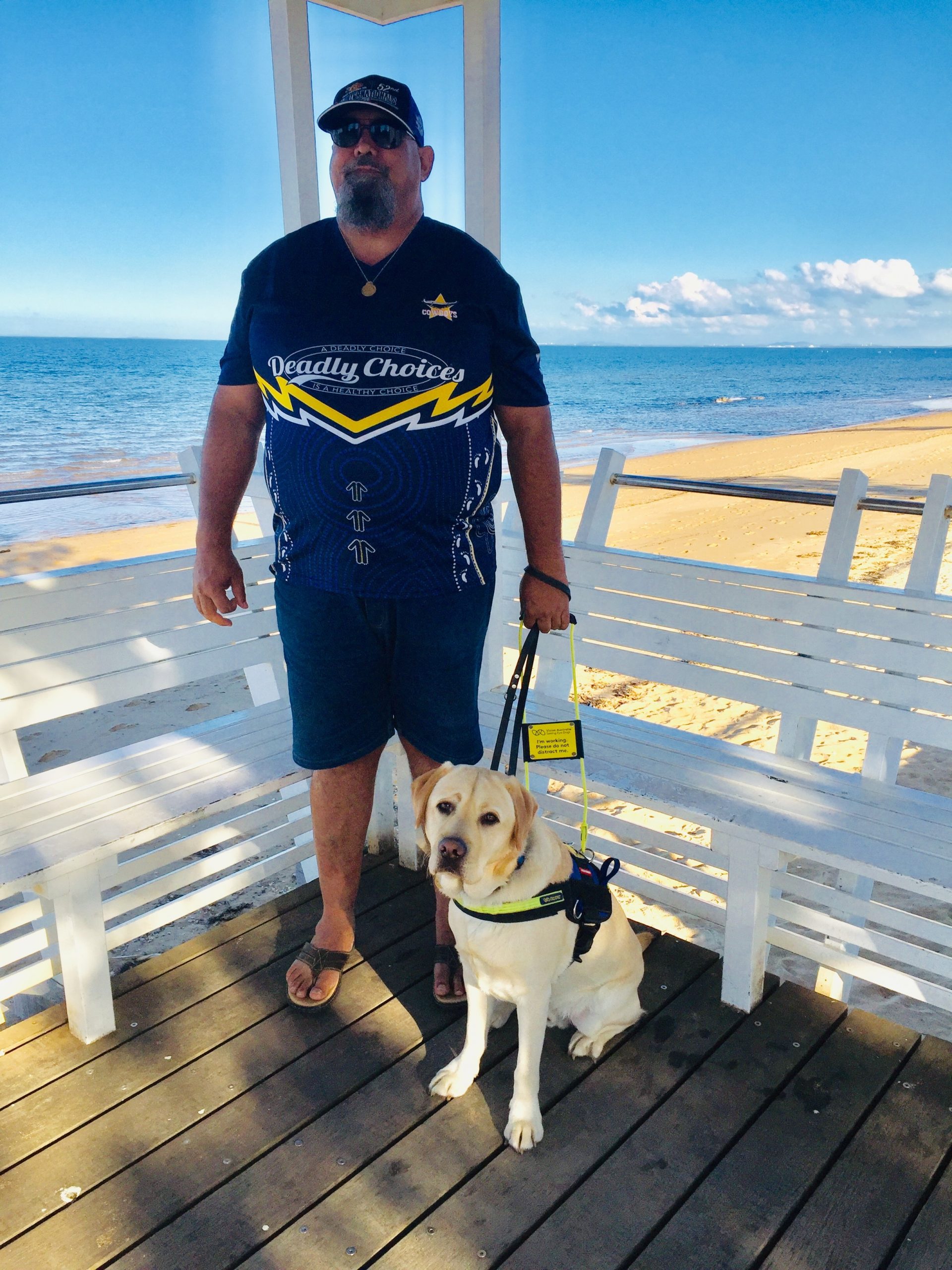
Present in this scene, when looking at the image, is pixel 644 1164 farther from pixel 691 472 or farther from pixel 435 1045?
pixel 691 472

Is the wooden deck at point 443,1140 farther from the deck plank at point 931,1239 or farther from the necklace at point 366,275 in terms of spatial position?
the necklace at point 366,275

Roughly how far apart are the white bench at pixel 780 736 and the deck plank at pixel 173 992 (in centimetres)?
82

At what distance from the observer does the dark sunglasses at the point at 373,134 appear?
6.78 ft

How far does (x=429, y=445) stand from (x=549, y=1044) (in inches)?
61.1

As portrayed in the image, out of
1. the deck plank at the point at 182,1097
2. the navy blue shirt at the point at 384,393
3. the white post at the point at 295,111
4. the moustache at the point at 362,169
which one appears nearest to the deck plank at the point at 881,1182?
the deck plank at the point at 182,1097

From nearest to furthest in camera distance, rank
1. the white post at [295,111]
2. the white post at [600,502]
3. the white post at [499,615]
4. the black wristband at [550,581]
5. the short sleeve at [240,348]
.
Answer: the short sleeve at [240,348]
the black wristband at [550,581]
the white post at [295,111]
the white post at [600,502]
the white post at [499,615]

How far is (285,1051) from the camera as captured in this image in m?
2.31

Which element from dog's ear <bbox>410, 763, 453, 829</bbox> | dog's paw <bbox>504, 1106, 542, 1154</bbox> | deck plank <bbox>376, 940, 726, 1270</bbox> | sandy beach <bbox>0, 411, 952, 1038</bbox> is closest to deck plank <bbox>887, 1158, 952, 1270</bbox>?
deck plank <bbox>376, 940, 726, 1270</bbox>

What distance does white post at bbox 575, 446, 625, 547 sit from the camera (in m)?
3.46

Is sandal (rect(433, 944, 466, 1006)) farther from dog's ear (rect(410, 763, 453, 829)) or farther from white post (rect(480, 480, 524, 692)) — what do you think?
white post (rect(480, 480, 524, 692))

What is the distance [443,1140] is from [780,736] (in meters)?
1.67

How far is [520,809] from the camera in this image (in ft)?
6.28

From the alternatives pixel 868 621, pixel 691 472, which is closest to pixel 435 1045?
pixel 868 621

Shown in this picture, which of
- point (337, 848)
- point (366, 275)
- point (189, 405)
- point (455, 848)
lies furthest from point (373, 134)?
point (189, 405)
